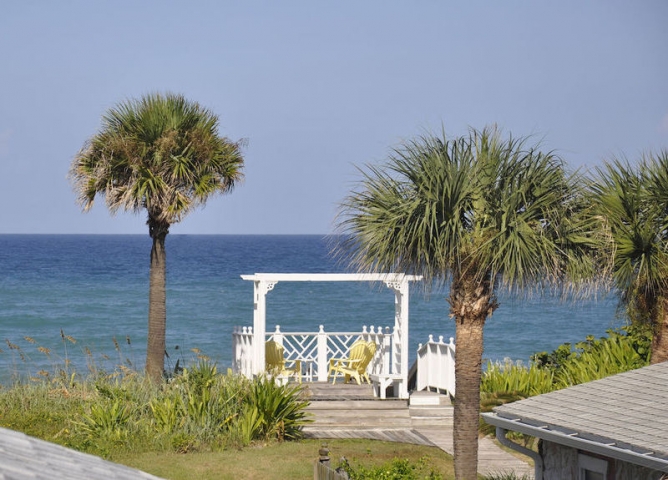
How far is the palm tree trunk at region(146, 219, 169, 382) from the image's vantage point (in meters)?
17.7

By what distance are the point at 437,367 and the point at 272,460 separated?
20.3 feet

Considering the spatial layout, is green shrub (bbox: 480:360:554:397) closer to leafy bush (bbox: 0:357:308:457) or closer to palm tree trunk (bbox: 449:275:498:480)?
leafy bush (bbox: 0:357:308:457)

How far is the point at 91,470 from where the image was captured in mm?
4863

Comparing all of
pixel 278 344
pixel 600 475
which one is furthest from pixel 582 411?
pixel 278 344

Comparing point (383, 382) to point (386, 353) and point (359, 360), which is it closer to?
point (359, 360)

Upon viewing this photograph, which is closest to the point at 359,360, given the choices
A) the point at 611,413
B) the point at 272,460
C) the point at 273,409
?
the point at 273,409

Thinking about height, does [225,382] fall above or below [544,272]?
below

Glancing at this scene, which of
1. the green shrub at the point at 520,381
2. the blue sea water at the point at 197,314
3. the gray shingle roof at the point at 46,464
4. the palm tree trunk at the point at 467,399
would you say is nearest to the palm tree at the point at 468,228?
the palm tree trunk at the point at 467,399

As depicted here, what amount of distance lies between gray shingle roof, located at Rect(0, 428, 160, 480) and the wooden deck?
36.2 ft

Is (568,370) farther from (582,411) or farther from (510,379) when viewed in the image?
(582,411)

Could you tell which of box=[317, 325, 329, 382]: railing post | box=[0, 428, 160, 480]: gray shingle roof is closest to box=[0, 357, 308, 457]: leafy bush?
box=[317, 325, 329, 382]: railing post

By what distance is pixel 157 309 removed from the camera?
17.8 metres

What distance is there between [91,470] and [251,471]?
8.47 metres

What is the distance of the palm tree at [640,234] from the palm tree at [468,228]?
0.93 m
